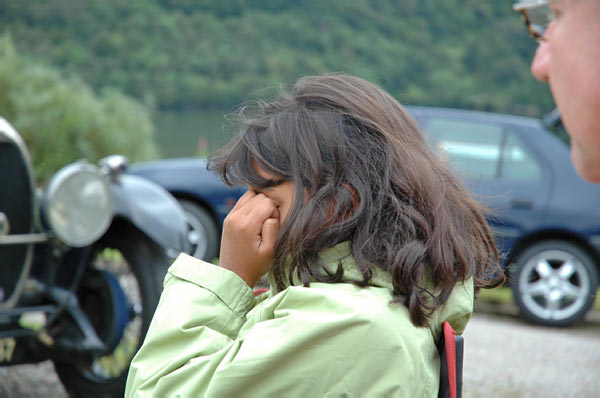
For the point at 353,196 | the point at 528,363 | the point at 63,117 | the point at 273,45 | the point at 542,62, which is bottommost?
the point at 273,45

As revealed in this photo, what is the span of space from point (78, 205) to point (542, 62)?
2.48 m

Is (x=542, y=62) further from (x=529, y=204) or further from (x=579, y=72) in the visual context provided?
(x=529, y=204)

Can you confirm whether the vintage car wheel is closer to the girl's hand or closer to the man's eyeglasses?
the girl's hand

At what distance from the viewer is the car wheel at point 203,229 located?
6453 millimetres

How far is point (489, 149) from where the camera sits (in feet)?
21.2

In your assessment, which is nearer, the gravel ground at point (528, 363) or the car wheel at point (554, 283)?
the gravel ground at point (528, 363)

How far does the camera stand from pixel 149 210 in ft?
11.0


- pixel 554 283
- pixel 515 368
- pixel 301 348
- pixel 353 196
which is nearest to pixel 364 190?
pixel 353 196

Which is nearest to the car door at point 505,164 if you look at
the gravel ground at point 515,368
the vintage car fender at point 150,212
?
the gravel ground at point 515,368

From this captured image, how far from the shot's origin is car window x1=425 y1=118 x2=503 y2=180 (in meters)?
6.42

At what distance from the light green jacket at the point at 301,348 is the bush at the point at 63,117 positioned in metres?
8.76

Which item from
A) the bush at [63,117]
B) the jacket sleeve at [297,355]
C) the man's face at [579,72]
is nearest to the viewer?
the man's face at [579,72]

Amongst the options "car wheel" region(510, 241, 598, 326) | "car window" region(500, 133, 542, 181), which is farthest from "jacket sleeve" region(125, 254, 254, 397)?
"car window" region(500, 133, 542, 181)

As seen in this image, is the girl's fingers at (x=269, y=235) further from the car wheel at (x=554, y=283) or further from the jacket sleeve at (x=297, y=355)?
the car wheel at (x=554, y=283)
